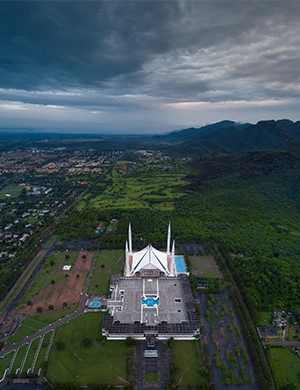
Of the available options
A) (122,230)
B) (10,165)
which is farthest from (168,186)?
(10,165)

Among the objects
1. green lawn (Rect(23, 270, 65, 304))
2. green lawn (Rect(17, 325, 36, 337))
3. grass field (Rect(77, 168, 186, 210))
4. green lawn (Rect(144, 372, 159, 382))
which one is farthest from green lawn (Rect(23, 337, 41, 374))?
grass field (Rect(77, 168, 186, 210))

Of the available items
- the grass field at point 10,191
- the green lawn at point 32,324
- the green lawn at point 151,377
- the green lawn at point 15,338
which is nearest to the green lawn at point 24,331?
the green lawn at point 15,338

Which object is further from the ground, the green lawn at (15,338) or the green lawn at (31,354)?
the green lawn at (15,338)

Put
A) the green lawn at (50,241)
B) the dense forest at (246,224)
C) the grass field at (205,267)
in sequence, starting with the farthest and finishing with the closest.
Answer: the green lawn at (50,241)
the grass field at (205,267)
the dense forest at (246,224)

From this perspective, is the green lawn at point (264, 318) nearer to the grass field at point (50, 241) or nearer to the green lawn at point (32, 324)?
the green lawn at point (32, 324)

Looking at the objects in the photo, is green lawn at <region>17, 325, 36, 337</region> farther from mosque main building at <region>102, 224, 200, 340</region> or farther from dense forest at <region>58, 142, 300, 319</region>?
dense forest at <region>58, 142, 300, 319</region>

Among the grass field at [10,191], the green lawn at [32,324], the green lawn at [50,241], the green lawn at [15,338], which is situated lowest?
the green lawn at [15,338]
